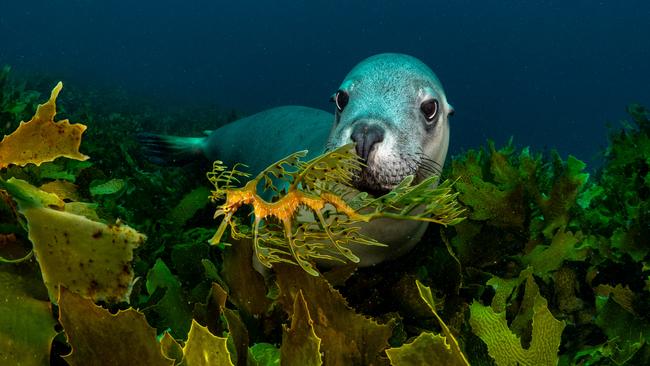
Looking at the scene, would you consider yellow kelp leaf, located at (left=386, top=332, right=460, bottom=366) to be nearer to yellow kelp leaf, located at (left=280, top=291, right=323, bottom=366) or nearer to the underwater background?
the underwater background

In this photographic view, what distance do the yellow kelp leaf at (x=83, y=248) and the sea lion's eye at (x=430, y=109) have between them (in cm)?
161

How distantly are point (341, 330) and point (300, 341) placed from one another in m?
0.22

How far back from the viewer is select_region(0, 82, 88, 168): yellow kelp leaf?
1099mm

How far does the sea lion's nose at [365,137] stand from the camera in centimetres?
179

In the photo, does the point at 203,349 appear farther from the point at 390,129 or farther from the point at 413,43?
the point at 413,43

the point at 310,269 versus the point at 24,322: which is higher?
the point at 310,269

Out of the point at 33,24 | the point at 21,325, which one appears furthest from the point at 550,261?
the point at 33,24

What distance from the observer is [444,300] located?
1.90m

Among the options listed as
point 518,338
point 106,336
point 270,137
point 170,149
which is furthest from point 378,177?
point 170,149

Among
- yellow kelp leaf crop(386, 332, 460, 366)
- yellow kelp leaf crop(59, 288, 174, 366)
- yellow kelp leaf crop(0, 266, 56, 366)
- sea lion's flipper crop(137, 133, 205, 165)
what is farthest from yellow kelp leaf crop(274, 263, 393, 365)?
sea lion's flipper crop(137, 133, 205, 165)

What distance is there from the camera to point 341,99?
2340 mm

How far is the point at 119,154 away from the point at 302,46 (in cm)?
10662

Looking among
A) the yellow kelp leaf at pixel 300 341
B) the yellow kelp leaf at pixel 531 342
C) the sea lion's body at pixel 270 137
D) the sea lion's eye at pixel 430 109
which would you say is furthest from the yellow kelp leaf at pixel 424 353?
the sea lion's body at pixel 270 137

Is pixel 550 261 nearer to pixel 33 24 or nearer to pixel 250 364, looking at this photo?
pixel 250 364
